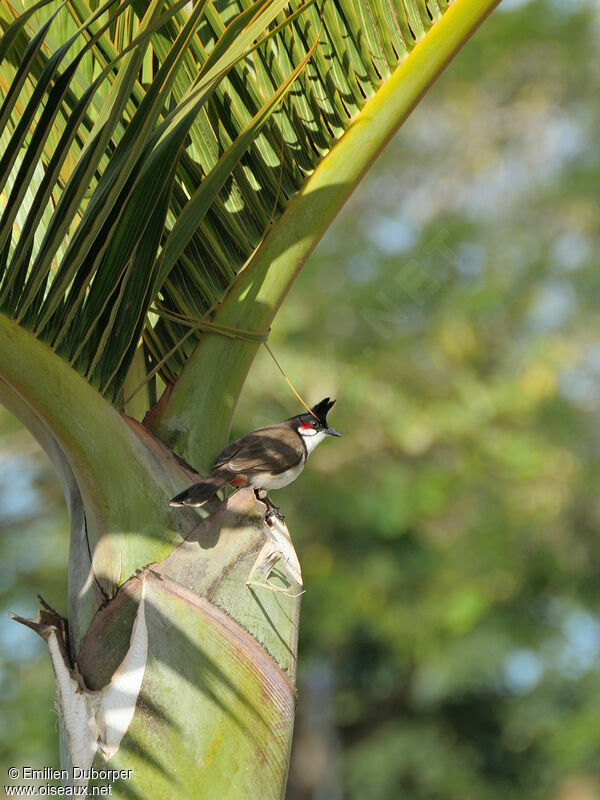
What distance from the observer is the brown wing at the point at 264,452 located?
173cm

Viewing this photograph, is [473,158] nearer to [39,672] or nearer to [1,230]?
[39,672]

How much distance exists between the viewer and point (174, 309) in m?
1.71

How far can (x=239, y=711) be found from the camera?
1425mm

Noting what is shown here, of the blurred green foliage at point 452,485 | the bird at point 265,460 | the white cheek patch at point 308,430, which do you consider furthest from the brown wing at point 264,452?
the blurred green foliage at point 452,485

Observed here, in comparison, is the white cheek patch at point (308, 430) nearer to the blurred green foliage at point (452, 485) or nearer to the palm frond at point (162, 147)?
the palm frond at point (162, 147)

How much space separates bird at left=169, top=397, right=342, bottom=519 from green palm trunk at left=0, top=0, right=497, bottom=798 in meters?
0.04

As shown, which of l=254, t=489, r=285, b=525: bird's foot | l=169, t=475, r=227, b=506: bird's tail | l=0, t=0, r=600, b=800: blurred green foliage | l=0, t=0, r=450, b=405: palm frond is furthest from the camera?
l=0, t=0, r=600, b=800: blurred green foliage

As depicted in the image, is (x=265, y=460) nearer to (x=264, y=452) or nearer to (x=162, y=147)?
(x=264, y=452)

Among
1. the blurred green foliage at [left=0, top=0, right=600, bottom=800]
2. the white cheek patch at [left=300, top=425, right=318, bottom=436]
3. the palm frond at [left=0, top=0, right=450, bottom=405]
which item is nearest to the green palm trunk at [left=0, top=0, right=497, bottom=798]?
the palm frond at [left=0, top=0, right=450, bottom=405]

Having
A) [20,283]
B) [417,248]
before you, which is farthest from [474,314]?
[20,283]

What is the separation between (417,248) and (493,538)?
9.74ft

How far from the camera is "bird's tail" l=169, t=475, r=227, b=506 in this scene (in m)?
1.49

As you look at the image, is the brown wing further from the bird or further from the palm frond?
the palm frond

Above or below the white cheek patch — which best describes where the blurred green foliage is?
above
